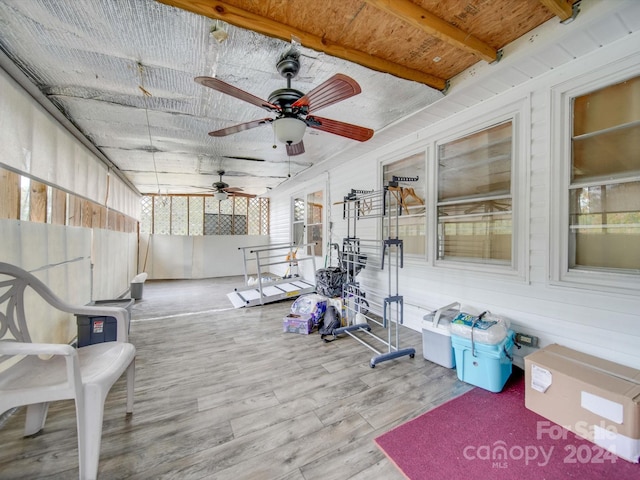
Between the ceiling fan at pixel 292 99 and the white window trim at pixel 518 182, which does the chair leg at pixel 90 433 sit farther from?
the white window trim at pixel 518 182

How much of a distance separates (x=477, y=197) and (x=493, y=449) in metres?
2.17

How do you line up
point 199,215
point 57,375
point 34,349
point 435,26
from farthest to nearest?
point 199,215 < point 435,26 < point 57,375 < point 34,349

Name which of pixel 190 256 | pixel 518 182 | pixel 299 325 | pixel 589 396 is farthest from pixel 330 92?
pixel 190 256

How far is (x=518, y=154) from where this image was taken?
2311mm

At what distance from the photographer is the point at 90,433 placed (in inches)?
47.3

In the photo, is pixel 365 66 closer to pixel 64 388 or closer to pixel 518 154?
pixel 518 154

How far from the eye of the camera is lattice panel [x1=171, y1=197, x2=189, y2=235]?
833cm

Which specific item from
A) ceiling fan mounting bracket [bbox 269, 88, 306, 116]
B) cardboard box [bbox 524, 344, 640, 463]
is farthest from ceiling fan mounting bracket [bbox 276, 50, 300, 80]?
cardboard box [bbox 524, 344, 640, 463]

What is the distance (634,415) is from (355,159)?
13.1ft

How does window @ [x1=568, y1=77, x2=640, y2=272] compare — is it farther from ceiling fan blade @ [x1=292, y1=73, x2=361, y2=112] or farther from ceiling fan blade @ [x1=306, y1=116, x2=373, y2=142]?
ceiling fan blade @ [x1=292, y1=73, x2=361, y2=112]

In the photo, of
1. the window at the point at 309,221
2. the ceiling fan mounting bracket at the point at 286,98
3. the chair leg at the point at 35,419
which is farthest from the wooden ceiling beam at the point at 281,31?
the window at the point at 309,221

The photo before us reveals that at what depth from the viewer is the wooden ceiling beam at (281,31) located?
1.51 meters

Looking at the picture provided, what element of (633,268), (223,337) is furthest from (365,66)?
(223,337)

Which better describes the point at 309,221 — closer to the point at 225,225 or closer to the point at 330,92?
the point at 225,225
